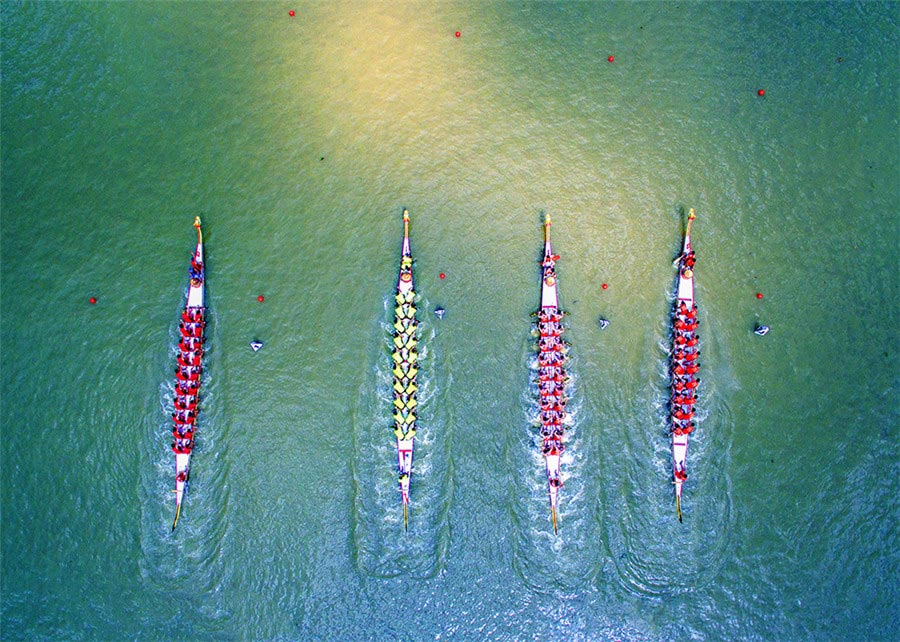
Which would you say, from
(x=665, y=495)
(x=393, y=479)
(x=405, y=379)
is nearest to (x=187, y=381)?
(x=405, y=379)

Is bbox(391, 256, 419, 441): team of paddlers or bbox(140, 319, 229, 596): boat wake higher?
bbox(391, 256, 419, 441): team of paddlers

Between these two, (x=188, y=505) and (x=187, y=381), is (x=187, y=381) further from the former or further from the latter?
(x=188, y=505)

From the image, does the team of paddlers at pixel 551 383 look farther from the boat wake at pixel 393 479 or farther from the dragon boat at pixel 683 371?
the dragon boat at pixel 683 371

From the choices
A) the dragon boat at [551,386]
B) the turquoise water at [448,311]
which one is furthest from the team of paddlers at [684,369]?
the dragon boat at [551,386]

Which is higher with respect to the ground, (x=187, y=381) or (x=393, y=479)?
(x=187, y=381)

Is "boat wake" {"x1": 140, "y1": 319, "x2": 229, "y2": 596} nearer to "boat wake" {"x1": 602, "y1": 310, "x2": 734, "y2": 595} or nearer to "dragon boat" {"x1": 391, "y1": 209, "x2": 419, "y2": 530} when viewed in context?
"dragon boat" {"x1": 391, "y1": 209, "x2": 419, "y2": 530}

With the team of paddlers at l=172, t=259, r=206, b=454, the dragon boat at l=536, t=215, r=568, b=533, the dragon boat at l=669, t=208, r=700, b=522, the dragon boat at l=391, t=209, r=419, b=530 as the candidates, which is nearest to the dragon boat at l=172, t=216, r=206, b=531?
the team of paddlers at l=172, t=259, r=206, b=454
